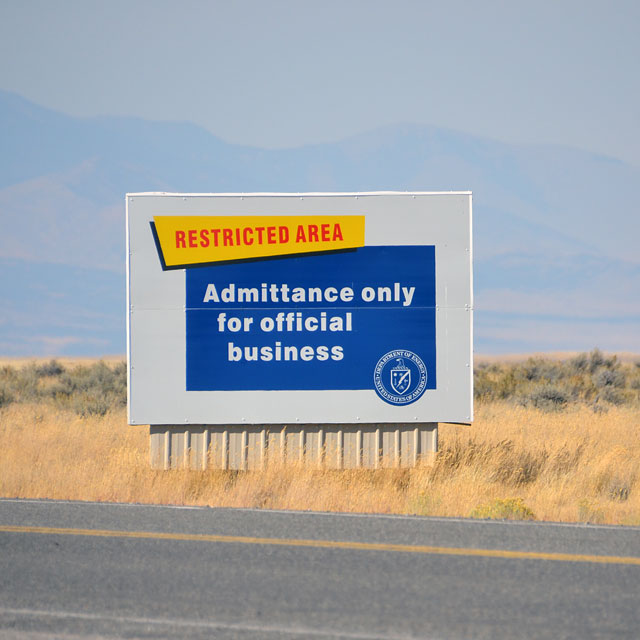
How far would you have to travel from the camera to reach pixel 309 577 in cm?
659

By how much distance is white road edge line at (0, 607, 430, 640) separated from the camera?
5359 mm

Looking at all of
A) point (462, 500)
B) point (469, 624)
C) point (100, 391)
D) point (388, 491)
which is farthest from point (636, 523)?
point (100, 391)

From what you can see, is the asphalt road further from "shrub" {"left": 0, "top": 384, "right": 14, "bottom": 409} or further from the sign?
"shrub" {"left": 0, "top": 384, "right": 14, "bottom": 409}

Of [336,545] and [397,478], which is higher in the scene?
[336,545]

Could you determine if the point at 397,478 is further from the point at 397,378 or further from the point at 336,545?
the point at 336,545

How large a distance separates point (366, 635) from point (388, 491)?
21.3ft

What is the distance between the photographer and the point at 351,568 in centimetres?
684

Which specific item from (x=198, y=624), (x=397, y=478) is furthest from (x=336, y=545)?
(x=397, y=478)

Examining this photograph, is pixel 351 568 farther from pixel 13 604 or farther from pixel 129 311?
pixel 129 311

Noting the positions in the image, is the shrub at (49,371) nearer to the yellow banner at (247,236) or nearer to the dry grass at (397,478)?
the dry grass at (397,478)

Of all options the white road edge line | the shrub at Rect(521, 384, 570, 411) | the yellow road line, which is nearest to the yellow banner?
the yellow road line

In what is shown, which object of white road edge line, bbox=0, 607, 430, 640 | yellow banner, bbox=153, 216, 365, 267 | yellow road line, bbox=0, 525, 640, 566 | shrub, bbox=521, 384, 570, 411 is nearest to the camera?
white road edge line, bbox=0, 607, 430, 640

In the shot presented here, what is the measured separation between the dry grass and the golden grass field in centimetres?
2

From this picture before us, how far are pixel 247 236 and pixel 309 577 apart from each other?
7.06 m
